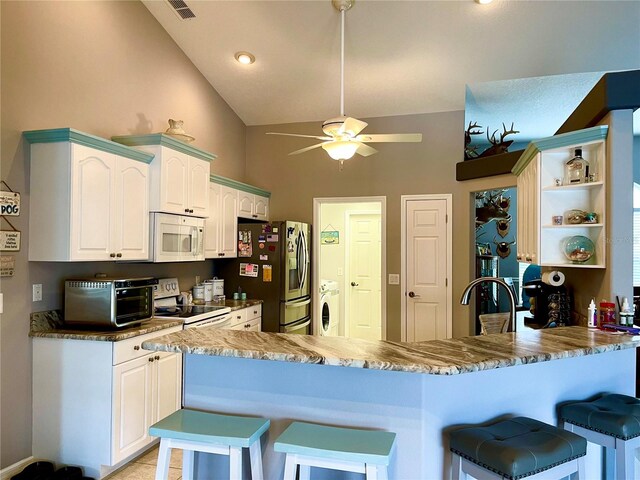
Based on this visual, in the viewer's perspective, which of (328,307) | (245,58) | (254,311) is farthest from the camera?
(328,307)

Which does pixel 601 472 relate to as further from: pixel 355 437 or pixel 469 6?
pixel 469 6

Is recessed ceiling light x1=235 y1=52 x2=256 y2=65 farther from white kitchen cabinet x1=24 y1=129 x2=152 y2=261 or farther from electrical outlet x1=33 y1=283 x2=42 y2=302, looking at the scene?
electrical outlet x1=33 y1=283 x2=42 y2=302

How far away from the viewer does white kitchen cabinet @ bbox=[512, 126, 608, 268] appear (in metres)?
2.49

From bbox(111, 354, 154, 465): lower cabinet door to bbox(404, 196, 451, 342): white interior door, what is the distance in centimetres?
305

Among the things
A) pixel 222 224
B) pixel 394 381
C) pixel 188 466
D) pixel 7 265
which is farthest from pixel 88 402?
pixel 222 224

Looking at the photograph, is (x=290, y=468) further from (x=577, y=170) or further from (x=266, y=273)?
(x=266, y=273)

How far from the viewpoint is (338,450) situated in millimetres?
1478

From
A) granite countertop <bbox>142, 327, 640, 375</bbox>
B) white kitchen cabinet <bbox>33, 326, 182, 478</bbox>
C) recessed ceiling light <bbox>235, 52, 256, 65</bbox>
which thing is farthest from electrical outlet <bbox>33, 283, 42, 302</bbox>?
recessed ceiling light <bbox>235, 52, 256, 65</bbox>

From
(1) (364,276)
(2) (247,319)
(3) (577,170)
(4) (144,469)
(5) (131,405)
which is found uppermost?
(3) (577,170)

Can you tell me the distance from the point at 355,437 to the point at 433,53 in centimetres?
356

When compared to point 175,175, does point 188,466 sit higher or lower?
lower

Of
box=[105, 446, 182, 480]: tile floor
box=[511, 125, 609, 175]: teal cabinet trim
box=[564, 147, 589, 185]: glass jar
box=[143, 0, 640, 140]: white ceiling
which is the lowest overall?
box=[105, 446, 182, 480]: tile floor

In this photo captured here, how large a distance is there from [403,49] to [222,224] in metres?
2.50

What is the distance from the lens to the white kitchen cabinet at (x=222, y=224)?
4191mm
